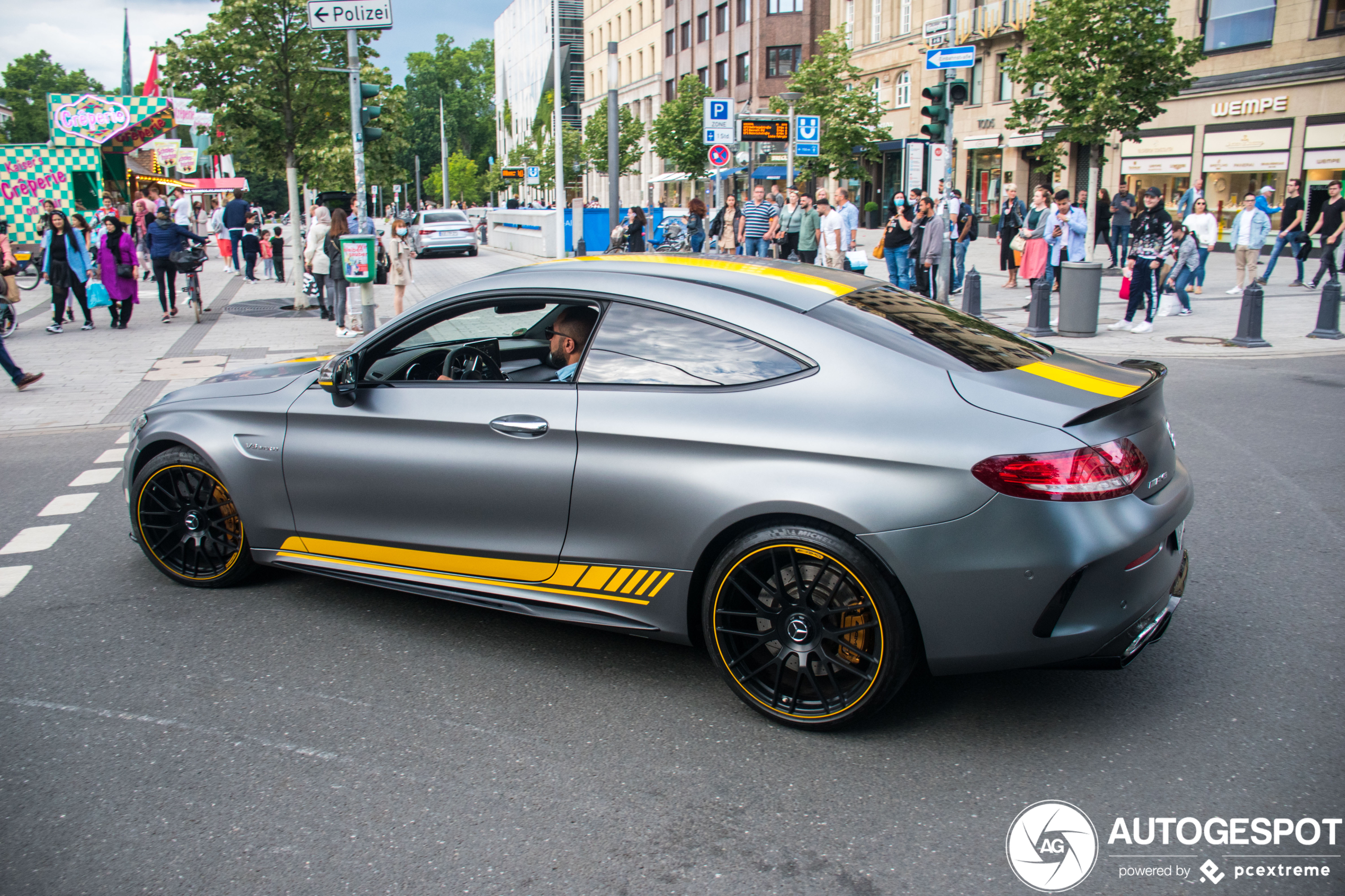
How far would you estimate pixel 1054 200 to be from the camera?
16062 millimetres

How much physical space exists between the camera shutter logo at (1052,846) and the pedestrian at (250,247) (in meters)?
23.6

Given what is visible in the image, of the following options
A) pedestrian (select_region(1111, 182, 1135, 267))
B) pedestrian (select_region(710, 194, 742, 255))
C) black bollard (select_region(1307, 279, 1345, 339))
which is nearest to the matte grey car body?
→ black bollard (select_region(1307, 279, 1345, 339))

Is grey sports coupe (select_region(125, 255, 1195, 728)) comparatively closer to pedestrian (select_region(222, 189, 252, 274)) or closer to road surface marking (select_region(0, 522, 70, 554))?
road surface marking (select_region(0, 522, 70, 554))

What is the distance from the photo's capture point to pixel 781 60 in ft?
195

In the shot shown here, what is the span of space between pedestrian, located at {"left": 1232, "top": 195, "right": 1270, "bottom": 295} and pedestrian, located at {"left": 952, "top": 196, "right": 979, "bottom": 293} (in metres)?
4.24

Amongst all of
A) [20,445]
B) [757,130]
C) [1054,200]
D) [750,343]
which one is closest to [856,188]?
[757,130]

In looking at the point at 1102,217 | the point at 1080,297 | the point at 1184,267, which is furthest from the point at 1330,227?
the point at 1102,217

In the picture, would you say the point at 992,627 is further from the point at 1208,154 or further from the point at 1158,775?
the point at 1208,154

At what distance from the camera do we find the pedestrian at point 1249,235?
54.1ft

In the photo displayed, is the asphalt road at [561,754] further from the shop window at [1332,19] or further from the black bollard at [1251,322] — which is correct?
the shop window at [1332,19]

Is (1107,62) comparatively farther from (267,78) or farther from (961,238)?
(267,78)

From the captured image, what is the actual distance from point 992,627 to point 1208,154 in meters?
31.1

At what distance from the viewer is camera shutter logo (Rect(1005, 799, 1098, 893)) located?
8.91 ft

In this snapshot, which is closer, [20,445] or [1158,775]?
[1158,775]
